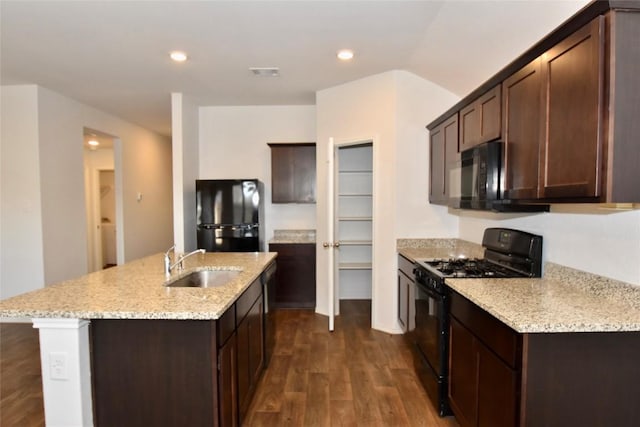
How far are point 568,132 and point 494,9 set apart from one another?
1.17 meters

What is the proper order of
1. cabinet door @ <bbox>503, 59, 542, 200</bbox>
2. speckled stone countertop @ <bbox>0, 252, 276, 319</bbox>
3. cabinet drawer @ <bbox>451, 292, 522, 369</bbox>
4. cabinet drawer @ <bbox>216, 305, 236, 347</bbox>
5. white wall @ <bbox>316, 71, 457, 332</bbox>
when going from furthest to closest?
white wall @ <bbox>316, 71, 457, 332</bbox>
cabinet door @ <bbox>503, 59, 542, 200</bbox>
cabinet drawer @ <bbox>216, 305, 236, 347</bbox>
speckled stone countertop @ <bbox>0, 252, 276, 319</bbox>
cabinet drawer @ <bbox>451, 292, 522, 369</bbox>

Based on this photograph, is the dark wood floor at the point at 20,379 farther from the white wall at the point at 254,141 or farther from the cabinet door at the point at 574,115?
the cabinet door at the point at 574,115

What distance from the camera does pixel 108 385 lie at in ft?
5.42

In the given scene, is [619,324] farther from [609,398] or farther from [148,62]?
[148,62]

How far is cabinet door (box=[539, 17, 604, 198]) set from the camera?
1359 mm

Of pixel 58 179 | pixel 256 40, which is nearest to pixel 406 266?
pixel 256 40

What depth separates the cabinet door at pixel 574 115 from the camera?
136 cm

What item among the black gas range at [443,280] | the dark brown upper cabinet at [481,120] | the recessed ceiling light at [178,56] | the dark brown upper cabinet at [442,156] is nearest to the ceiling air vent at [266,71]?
the recessed ceiling light at [178,56]

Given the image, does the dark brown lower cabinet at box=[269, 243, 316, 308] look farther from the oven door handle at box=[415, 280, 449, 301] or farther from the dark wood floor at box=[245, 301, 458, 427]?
the oven door handle at box=[415, 280, 449, 301]

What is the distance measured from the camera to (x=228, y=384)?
1.76 m

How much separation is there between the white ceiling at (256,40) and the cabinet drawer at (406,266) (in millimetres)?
1778

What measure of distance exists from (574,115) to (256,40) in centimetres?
241

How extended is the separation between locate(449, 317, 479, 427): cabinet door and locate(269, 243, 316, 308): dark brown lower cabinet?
2436 millimetres


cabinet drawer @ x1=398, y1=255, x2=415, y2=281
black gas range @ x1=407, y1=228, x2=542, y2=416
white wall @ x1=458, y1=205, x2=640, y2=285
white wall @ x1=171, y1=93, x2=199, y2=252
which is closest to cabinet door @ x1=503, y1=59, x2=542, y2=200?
white wall @ x1=458, y1=205, x2=640, y2=285
